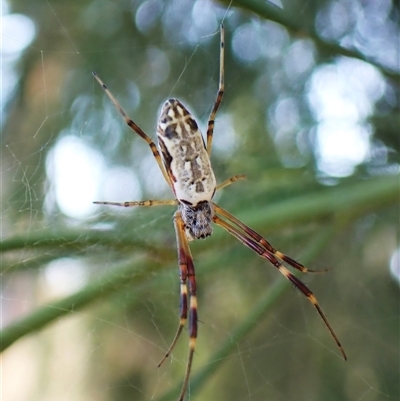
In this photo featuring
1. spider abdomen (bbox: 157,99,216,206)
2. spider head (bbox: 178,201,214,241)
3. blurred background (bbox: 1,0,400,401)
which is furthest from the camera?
blurred background (bbox: 1,0,400,401)

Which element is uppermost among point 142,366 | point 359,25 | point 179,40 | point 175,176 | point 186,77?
point 359,25

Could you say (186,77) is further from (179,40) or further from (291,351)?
(291,351)

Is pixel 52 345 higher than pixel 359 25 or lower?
lower

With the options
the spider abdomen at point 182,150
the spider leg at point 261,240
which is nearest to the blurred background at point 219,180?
the spider leg at point 261,240

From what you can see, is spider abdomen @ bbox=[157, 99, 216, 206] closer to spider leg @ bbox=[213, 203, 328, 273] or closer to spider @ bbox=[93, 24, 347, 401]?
spider @ bbox=[93, 24, 347, 401]

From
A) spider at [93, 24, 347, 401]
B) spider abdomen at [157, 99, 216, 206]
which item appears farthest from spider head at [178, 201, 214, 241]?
spider abdomen at [157, 99, 216, 206]

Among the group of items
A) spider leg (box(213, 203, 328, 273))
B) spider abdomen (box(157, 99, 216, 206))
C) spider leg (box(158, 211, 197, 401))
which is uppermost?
spider abdomen (box(157, 99, 216, 206))

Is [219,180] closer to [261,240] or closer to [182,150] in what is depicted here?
[261,240]

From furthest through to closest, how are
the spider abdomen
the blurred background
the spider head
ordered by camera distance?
the blurred background → the spider head → the spider abdomen

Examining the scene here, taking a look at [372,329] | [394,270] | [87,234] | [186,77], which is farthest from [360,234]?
[87,234]
